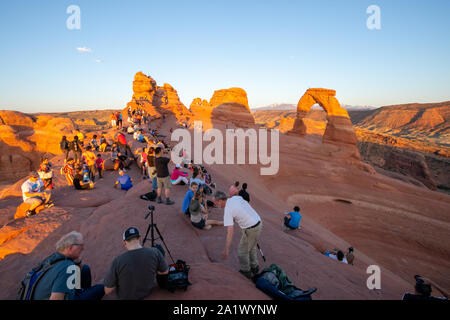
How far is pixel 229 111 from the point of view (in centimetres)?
4706

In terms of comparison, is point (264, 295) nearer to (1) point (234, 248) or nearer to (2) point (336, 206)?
(1) point (234, 248)

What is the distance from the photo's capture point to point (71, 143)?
12195mm

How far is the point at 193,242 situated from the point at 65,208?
5815mm

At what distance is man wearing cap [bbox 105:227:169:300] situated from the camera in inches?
110

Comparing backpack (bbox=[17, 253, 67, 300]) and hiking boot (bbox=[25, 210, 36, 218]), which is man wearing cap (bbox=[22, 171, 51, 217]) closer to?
hiking boot (bbox=[25, 210, 36, 218])

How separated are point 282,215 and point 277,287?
9.37m

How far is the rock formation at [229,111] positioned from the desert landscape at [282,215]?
1.61 ft

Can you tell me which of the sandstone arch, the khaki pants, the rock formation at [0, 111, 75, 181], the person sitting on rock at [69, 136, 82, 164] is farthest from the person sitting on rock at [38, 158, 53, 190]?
the sandstone arch

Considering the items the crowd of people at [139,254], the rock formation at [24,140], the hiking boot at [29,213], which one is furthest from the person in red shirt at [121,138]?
the rock formation at [24,140]

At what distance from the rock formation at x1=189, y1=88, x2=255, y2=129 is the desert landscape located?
490 mm

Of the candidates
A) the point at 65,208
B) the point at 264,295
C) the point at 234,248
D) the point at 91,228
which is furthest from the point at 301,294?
the point at 65,208

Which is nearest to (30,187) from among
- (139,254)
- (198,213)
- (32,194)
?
(32,194)

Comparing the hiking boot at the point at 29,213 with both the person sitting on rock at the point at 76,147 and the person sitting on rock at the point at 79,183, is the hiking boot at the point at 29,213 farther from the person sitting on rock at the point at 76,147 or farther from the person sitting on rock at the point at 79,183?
the person sitting on rock at the point at 76,147
